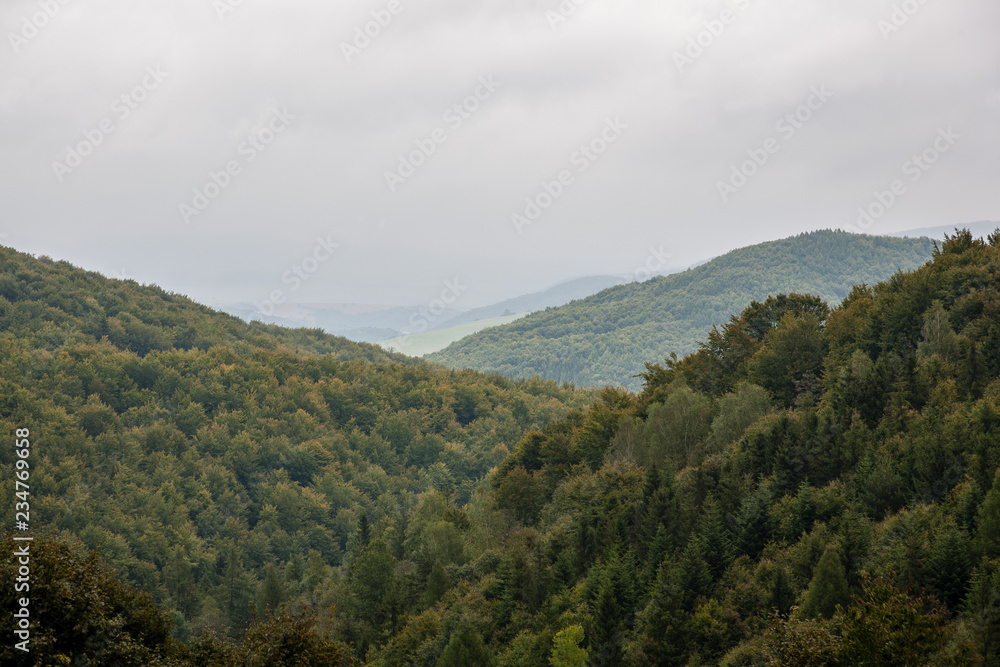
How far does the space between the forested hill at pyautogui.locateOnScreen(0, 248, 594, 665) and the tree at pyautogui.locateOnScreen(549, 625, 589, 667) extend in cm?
1336

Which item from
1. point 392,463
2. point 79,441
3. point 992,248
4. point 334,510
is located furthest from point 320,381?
point 992,248

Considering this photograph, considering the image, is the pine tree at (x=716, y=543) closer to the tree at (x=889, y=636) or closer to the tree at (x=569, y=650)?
the tree at (x=569, y=650)

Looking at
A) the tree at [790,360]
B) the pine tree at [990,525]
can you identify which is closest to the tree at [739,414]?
the tree at [790,360]

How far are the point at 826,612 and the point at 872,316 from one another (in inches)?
798

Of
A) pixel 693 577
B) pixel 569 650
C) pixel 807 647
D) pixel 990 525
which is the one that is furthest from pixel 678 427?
pixel 807 647

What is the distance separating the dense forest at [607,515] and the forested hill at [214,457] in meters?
0.24

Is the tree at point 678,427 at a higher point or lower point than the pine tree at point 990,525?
higher

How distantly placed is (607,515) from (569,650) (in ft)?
33.5

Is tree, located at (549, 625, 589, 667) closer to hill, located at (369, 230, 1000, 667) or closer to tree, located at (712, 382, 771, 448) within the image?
hill, located at (369, 230, 1000, 667)

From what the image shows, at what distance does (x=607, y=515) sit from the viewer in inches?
1495

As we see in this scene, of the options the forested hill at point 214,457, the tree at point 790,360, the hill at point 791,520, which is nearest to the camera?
the hill at point 791,520

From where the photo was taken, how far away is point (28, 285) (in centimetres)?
8856

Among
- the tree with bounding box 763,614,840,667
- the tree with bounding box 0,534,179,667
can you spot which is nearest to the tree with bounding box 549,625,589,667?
the tree with bounding box 763,614,840,667

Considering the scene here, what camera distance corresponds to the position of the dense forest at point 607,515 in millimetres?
19625
